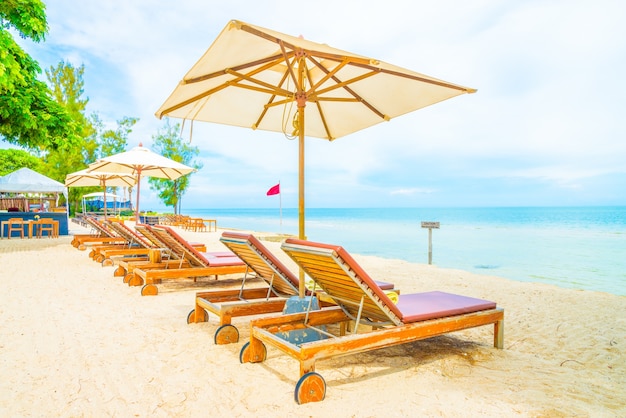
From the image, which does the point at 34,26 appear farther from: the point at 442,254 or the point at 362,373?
the point at 442,254

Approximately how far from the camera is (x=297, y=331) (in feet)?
10.9

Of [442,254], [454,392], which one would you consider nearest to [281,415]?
[454,392]

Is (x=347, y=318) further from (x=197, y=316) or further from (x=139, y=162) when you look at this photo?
(x=139, y=162)

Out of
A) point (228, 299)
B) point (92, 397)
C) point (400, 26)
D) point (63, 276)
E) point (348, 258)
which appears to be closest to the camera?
point (92, 397)

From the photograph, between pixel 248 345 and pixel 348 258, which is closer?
pixel 348 258

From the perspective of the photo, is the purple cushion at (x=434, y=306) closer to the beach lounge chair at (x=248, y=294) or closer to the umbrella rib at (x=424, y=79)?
the beach lounge chair at (x=248, y=294)

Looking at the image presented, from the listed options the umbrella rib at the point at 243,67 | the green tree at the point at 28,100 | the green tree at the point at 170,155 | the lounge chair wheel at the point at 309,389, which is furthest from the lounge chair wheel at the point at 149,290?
the green tree at the point at 170,155

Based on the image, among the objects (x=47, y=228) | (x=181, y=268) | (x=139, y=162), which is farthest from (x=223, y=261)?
(x=47, y=228)

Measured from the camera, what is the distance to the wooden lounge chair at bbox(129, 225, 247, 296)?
5695 millimetres

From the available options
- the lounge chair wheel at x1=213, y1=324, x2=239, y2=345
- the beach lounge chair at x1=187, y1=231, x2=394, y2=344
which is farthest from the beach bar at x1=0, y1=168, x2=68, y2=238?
the lounge chair wheel at x1=213, y1=324, x2=239, y2=345

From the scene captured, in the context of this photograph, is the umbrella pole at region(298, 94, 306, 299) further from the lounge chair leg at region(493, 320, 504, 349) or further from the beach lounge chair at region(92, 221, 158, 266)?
the beach lounge chair at region(92, 221, 158, 266)

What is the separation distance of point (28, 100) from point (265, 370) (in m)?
12.9

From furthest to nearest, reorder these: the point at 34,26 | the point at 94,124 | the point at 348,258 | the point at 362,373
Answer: the point at 94,124, the point at 34,26, the point at 362,373, the point at 348,258

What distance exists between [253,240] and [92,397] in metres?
1.78
